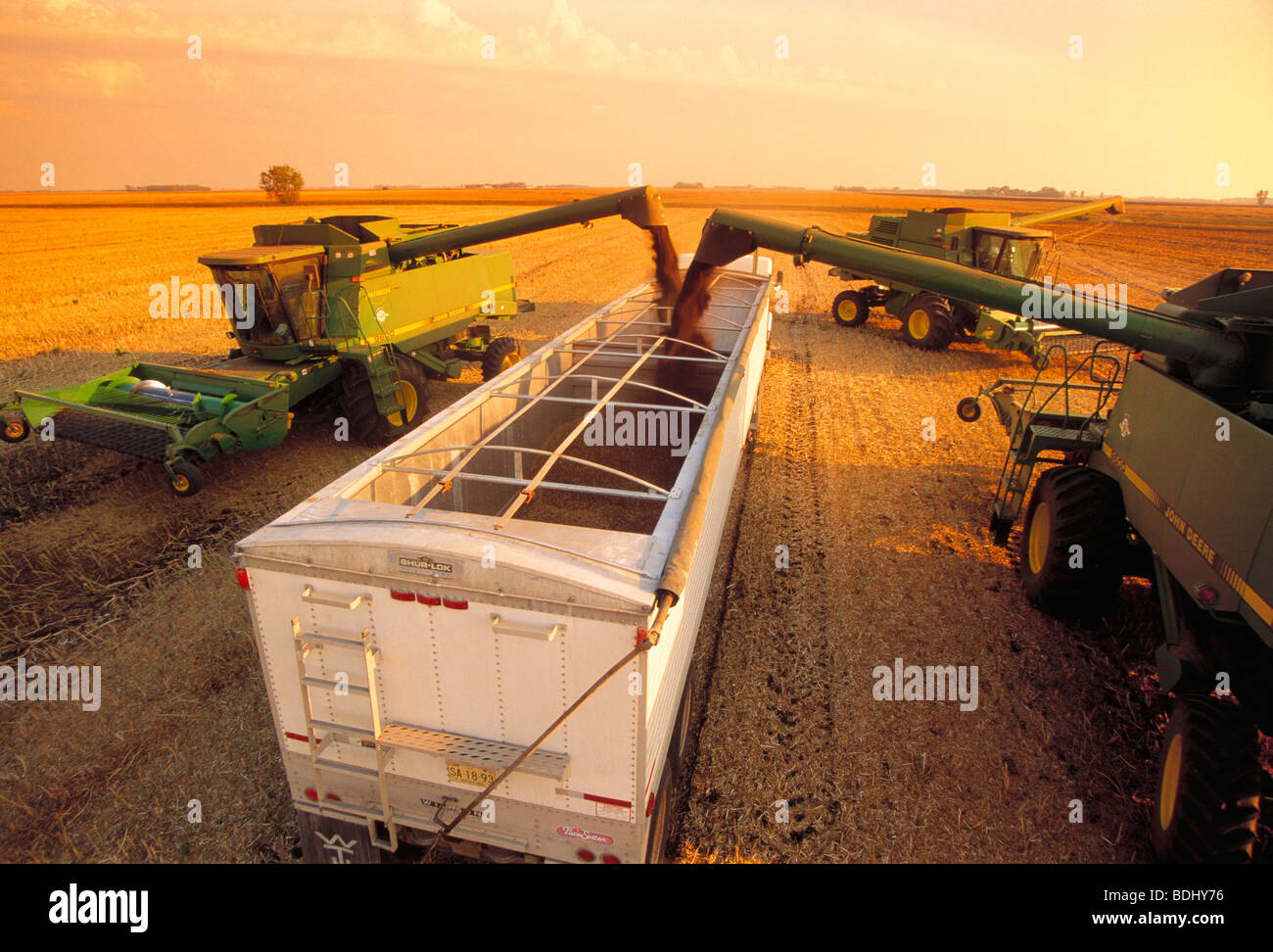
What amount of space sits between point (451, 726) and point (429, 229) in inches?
448

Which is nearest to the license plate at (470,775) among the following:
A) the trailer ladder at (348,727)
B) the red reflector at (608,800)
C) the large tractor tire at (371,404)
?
the trailer ladder at (348,727)

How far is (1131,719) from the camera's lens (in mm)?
5324

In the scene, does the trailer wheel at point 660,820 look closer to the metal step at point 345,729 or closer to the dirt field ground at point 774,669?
the dirt field ground at point 774,669

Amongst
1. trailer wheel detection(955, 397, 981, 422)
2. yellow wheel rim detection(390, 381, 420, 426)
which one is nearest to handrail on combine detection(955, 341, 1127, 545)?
trailer wheel detection(955, 397, 981, 422)

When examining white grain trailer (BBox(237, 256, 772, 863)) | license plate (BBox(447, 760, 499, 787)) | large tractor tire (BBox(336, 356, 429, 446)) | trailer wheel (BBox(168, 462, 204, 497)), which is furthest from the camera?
large tractor tire (BBox(336, 356, 429, 446))

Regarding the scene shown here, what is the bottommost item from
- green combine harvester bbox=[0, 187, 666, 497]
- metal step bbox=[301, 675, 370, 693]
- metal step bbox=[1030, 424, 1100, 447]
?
metal step bbox=[301, 675, 370, 693]

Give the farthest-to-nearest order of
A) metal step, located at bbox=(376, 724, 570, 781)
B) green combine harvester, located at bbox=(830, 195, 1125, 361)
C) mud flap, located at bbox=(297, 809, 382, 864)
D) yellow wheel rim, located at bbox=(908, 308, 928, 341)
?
yellow wheel rim, located at bbox=(908, 308, 928, 341) < green combine harvester, located at bbox=(830, 195, 1125, 361) < mud flap, located at bbox=(297, 809, 382, 864) < metal step, located at bbox=(376, 724, 570, 781)

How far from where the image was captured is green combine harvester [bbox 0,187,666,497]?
26.5 ft

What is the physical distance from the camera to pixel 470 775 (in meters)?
3.49

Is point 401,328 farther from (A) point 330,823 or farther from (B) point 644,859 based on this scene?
(B) point 644,859

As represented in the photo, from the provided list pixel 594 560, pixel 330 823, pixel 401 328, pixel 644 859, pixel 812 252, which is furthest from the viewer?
pixel 401 328

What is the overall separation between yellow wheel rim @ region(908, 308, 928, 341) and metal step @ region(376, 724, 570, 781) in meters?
14.8

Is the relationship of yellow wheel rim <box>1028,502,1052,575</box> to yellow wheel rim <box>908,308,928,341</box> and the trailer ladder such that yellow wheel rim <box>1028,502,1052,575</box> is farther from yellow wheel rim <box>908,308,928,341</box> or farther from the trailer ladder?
yellow wheel rim <box>908,308,928,341</box>

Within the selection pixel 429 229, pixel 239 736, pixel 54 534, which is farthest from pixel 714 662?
pixel 429 229
